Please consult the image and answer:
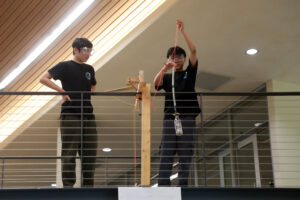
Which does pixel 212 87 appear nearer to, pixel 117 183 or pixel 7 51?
pixel 7 51

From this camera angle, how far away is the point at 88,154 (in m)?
4.52

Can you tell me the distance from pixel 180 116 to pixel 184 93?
0.67 ft

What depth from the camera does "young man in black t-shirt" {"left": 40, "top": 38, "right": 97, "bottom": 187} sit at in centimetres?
447

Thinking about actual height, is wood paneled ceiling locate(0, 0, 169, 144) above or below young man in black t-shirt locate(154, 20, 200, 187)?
above

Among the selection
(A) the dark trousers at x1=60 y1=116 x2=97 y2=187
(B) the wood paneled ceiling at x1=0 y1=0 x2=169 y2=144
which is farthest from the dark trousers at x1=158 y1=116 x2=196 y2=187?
(B) the wood paneled ceiling at x1=0 y1=0 x2=169 y2=144

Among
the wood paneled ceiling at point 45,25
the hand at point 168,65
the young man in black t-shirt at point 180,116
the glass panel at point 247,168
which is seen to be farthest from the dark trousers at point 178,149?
the glass panel at point 247,168

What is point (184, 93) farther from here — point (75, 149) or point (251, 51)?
point (251, 51)

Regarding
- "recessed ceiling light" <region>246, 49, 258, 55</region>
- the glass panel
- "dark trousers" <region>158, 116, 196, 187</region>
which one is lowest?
"dark trousers" <region>158, 116, 196, 187</region>

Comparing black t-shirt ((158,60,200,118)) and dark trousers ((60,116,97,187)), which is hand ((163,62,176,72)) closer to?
black t-shirt ((158,60,200,118))

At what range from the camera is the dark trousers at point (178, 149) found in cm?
443

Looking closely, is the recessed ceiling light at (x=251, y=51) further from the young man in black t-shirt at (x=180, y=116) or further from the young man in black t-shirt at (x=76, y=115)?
the young man in black t-shirt at (x=76, y=115)

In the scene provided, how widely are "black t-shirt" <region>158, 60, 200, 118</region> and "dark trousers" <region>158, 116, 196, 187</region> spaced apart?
86 mm

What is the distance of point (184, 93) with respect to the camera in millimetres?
4535

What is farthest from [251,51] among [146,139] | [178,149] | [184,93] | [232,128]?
[146,139]
